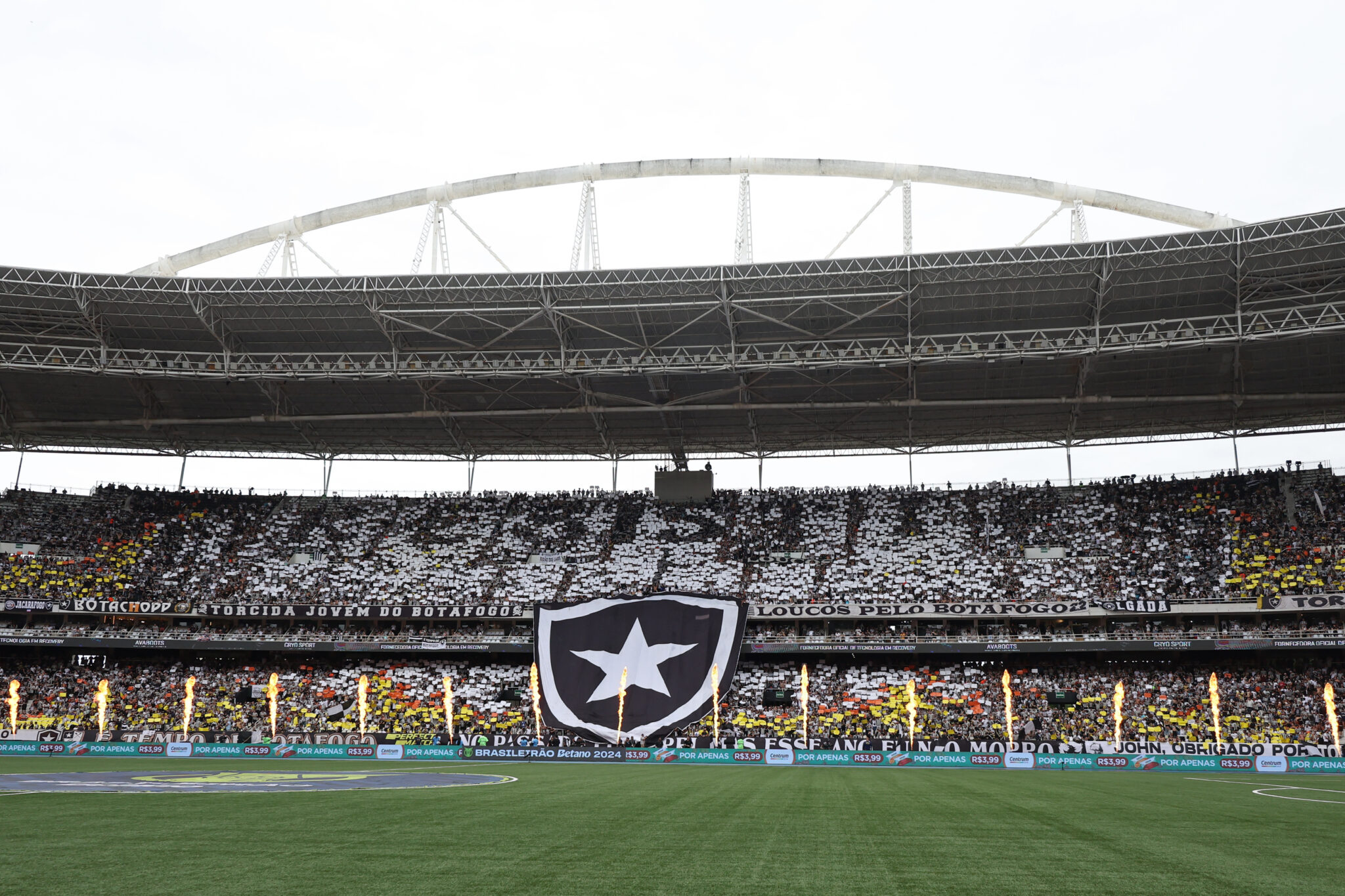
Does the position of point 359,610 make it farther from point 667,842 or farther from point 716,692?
point 667,842

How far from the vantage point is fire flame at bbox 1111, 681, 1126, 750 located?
4256 cm

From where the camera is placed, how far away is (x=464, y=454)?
63844 mm

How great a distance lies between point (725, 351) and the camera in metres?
49.2

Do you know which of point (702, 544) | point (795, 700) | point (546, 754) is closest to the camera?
point (546, 754)

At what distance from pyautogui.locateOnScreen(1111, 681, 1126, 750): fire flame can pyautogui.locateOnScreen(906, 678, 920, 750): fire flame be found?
8430 millimetres

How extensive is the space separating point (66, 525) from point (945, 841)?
61148 millimetres

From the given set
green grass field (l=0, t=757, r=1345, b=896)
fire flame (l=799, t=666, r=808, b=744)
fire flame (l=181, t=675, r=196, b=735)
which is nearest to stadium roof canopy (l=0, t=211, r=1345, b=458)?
fire flame (l=799, t=666, r=808, b=744)

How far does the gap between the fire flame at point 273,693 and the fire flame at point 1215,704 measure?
41.9 metres

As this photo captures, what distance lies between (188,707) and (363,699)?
8.14 meters

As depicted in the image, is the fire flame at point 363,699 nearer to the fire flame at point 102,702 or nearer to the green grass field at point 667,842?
the fire flame at point 102,702

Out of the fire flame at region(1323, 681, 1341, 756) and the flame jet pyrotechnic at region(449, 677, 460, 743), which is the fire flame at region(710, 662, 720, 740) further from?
the fire flame at region(1323, 681, 1341, 756)

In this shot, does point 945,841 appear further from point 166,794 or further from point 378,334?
point 378,334

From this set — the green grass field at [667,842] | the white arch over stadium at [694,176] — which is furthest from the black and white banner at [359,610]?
the green grass field at [667,842]

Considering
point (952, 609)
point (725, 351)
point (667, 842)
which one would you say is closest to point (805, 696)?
point (952, 609)
